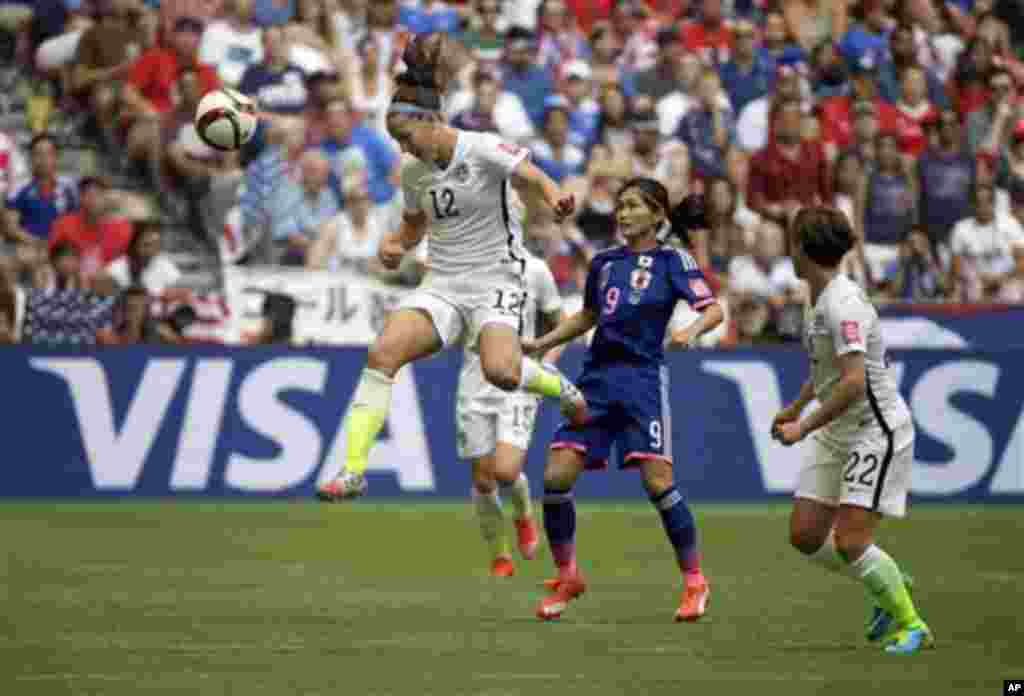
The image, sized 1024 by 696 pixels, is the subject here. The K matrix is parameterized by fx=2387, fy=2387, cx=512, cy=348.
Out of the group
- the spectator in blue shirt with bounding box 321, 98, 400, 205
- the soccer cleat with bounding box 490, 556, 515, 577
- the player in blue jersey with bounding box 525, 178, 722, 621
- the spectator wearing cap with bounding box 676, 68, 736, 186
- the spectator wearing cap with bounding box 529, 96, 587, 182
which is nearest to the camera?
the player in blue jersey with bounding box 525, 178, 722, 621

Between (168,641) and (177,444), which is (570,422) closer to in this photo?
(168,641)

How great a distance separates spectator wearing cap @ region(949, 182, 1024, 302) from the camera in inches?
875

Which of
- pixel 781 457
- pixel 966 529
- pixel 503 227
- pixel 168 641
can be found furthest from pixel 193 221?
pixel 168 641

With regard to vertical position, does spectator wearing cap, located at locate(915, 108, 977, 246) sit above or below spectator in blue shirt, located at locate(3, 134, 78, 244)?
above

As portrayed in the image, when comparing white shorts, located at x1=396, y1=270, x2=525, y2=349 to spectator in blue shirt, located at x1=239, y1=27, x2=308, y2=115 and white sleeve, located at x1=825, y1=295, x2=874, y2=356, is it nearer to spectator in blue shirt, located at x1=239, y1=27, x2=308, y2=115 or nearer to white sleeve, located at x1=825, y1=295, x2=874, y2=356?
white sleeve, located at x1=825, y1=295, x2=874, y2=356

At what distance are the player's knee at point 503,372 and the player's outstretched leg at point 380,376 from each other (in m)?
0.39

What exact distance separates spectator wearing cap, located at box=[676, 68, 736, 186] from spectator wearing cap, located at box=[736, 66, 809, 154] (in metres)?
0.12

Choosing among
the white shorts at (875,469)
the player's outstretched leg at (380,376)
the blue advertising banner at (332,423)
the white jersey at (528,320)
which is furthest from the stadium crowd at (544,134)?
the white shorts at (875,469)

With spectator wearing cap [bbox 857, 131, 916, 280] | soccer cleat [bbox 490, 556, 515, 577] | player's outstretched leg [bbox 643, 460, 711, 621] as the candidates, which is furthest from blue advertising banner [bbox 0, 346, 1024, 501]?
player's outstretched leg [bbox 643, 460, 711, 621]

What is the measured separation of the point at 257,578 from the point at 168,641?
3016mm

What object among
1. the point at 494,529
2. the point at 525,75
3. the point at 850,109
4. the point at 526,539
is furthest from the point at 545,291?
the point at 850,109

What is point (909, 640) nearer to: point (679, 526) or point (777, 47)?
point (679, 526)

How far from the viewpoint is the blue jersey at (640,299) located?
1139 cm

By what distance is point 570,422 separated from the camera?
11.4 m
